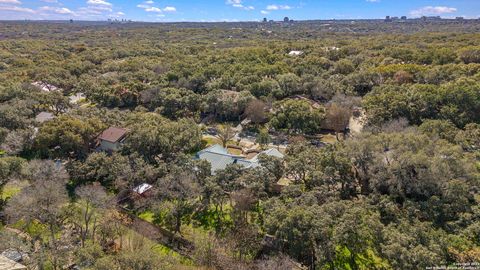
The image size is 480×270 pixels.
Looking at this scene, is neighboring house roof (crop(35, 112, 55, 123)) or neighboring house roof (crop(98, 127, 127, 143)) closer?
neighboring house roof (crop(98, 127, 127, 143))

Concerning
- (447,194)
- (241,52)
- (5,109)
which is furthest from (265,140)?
(241,52)

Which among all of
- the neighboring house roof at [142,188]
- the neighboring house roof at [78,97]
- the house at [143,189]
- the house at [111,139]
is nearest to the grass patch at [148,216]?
the house at [143,189]

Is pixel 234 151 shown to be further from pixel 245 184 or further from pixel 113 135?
pixel 113 135

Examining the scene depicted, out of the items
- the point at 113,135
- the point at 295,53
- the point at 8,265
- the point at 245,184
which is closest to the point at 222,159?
the point at 245,184

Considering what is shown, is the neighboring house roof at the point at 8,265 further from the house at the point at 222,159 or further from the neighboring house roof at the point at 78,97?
the neighboring house roof at the point at 78,97

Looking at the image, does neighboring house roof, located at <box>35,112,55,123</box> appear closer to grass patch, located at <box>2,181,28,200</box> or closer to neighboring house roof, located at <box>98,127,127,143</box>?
neighboring house roof, located at <box>98,127,127,143</box>

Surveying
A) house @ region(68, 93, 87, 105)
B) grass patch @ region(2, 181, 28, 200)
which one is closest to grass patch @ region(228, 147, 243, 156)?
grass patch @ region(2, 181, 28, 200)
